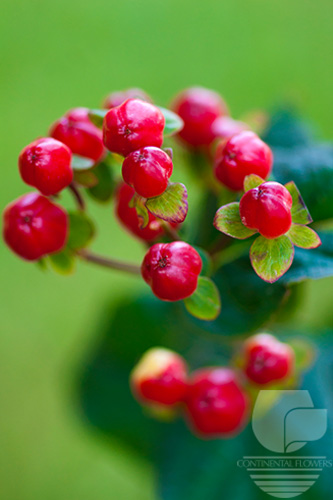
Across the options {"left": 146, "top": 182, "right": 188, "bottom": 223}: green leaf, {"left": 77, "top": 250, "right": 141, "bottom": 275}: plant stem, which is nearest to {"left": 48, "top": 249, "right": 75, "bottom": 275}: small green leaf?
{"left": 77, "top": 250, "right": 141, "bottom": 275}: plant stem

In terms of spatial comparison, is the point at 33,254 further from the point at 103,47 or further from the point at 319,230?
the point at 103,47

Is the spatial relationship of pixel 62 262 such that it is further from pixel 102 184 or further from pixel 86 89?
pixel 86 89

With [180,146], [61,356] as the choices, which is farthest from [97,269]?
[180,146]

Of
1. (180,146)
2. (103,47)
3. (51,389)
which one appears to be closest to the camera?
(180,146)

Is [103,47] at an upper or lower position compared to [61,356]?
upper

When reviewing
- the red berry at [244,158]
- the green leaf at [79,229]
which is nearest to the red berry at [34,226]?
the green leaf at [79,229]

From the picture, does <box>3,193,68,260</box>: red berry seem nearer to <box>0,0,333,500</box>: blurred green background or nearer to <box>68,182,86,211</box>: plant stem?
<box>68,182,86,211</box>: plant stem

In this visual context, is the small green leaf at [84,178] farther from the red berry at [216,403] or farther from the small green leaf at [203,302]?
the red berry at [216,403]
